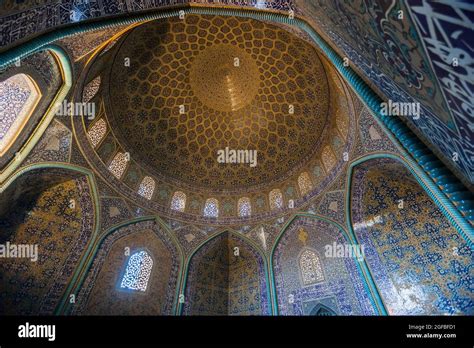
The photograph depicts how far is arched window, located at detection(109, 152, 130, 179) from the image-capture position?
10.4 m

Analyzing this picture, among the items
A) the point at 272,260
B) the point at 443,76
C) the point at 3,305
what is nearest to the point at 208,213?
the point at 272,260

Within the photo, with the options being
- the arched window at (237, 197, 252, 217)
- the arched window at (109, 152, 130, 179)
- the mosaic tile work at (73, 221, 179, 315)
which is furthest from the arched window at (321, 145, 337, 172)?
the arched window at (109, 152, 130, 179)

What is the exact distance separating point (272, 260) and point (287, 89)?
7.40 m

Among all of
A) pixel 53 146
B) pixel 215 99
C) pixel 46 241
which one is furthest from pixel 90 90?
pixel 215 99

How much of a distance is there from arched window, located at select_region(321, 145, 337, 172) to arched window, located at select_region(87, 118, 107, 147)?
8775 mm

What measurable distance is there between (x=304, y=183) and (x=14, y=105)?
33.1 ft

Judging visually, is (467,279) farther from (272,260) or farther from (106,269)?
(106,269)

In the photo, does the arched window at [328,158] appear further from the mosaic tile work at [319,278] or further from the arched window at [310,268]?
the arched window at [310,268]

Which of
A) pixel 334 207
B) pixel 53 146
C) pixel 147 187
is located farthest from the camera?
pixel 147 187

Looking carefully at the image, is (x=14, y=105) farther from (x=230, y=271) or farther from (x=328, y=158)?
(x=328, y=158)
